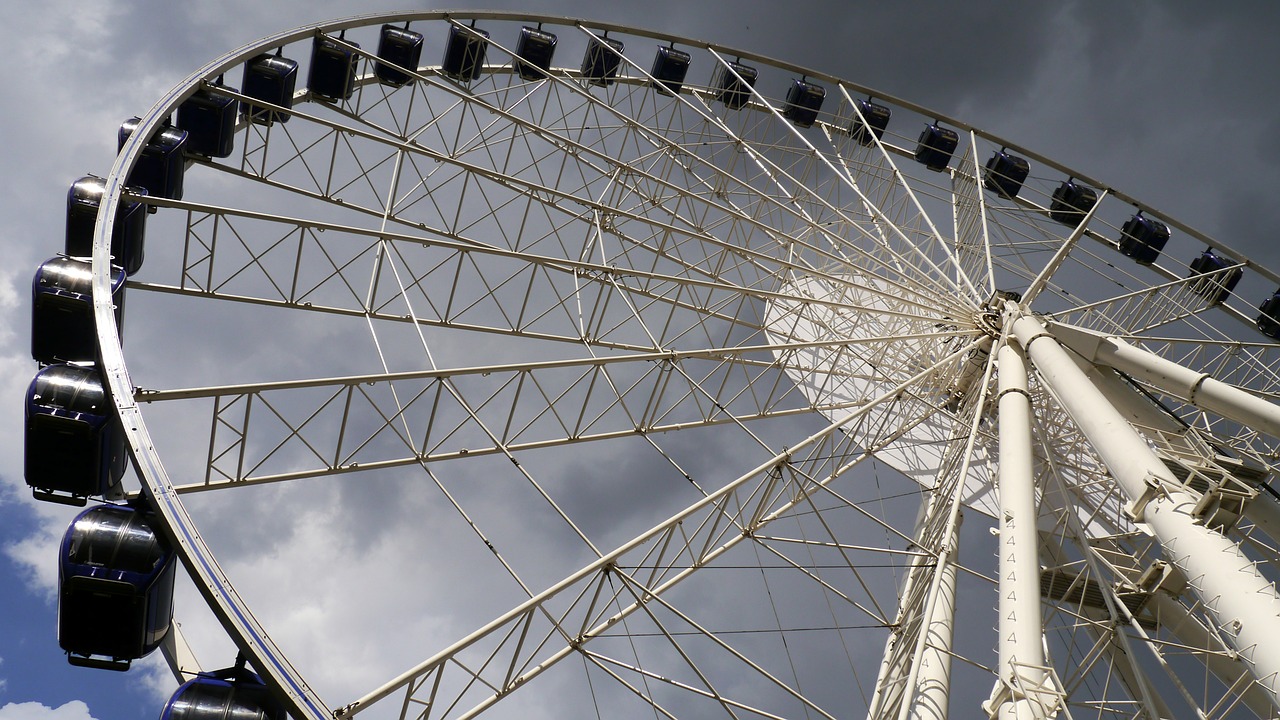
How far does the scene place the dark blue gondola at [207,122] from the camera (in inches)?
760

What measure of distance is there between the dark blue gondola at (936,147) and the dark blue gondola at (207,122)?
19383 millimetres

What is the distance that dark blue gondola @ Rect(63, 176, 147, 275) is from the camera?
15250mm

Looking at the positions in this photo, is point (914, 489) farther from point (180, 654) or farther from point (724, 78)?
point (180, 654)

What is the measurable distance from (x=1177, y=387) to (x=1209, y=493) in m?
3.99

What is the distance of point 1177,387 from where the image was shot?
15.4m

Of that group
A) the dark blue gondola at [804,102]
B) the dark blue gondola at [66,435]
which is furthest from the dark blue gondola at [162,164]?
the dark blue gondola at [804,102]

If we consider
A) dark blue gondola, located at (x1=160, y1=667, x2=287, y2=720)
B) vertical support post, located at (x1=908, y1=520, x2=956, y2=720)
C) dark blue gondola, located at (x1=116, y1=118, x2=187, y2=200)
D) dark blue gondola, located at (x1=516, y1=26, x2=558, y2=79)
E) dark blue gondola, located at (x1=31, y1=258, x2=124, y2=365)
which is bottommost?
vertical support post, located at (x1=908, y1=520, x2=956, y2=720)

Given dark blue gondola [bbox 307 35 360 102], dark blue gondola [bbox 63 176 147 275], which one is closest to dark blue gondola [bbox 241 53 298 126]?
dark blue gondola [bbox 307 35 360 102]

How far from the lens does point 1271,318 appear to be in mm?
29281

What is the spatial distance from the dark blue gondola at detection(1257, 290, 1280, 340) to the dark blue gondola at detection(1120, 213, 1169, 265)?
3489 mm

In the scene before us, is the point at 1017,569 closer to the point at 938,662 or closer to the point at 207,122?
the point at 938,662

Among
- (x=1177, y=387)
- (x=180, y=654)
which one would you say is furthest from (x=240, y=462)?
(x=1177, y=387)

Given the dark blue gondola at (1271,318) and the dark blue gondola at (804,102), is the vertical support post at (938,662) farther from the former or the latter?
the dark blue gondola at (1271,318)

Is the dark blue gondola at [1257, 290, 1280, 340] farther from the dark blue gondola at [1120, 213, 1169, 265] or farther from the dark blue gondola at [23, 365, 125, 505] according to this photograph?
the dark blue gondola at [23, 365, 125, 505]
